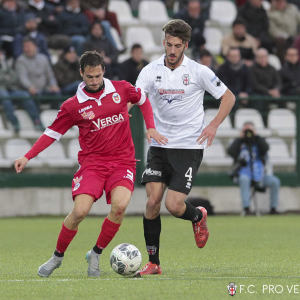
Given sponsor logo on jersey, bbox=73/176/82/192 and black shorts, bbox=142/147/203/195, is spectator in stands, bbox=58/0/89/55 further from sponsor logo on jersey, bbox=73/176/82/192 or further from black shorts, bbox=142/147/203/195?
sponsor logo on jersey, bbox=73/176/82/192

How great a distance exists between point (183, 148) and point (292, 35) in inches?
515

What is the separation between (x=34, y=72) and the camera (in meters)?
17.7

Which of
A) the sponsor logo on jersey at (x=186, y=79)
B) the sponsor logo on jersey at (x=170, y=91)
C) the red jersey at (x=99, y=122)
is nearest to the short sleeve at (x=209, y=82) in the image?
the sponsor logo on jersey at (x=186, y=79)

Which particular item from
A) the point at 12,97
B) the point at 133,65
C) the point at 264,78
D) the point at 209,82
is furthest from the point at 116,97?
the point at 264,78

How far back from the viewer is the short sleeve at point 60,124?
8.86m

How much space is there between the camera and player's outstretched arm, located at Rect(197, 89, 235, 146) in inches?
358

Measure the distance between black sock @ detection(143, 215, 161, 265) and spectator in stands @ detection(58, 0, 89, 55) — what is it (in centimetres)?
1050

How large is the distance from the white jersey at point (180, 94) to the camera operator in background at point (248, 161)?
27.1ft

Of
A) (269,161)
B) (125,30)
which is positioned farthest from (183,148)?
(125,30)

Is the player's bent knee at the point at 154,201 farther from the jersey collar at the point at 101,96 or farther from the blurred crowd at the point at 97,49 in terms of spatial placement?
the blurred crowd at the point at 97,49

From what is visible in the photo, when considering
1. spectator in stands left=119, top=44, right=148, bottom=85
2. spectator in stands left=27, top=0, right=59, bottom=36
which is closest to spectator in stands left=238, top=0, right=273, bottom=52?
spectator in stands left=119, top=44, right=148, bottom=85

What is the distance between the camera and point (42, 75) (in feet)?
58.6

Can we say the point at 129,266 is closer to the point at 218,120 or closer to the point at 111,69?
the point at 218,120

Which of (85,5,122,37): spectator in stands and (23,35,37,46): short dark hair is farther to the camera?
(85,5,122,37): spectator in stands
